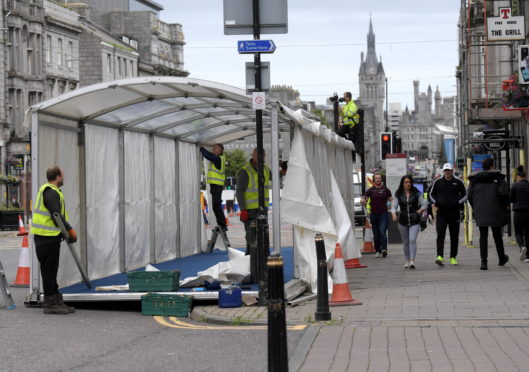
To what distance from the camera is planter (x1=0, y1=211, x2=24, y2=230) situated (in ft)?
159

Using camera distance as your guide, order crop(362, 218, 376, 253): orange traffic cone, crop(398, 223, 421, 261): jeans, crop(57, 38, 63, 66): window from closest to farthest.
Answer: crop(398, 223, 421, 261): jeans < crop(362, 218, 376, 253): orange traffic cone < crop(57, 38, 63, 66): window

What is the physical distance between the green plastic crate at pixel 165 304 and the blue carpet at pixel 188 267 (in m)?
0.74

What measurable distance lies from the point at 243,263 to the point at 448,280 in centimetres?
341

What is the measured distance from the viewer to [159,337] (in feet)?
39.2

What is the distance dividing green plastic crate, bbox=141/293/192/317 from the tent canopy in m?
2.65

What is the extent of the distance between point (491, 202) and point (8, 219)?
1273 inches

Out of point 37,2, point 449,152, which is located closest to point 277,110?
point 449,152

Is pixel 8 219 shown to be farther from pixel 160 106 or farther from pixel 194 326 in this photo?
pixel 194 326

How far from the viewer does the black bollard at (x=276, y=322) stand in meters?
8.35

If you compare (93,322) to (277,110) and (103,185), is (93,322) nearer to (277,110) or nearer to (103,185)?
(277,110)

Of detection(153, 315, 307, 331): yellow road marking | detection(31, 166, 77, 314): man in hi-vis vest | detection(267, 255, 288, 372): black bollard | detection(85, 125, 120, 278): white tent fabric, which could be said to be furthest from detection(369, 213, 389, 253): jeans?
detection(267, 255, 288, 372): black bollard

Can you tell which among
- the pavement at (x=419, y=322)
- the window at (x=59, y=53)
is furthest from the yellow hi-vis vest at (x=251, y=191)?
the window at (x=59, y=53)

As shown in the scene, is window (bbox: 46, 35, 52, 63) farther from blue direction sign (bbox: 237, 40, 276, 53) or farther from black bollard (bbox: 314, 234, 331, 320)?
black bollard (bbox: 314, 234, 331, 320)

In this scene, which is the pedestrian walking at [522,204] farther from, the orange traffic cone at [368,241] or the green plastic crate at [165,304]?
the green plastic crate at [165,304]
